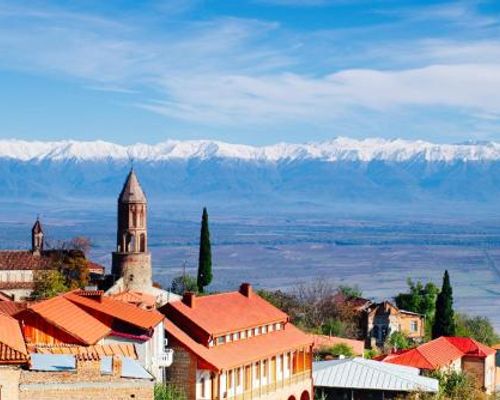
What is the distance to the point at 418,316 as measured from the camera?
86.7 meters

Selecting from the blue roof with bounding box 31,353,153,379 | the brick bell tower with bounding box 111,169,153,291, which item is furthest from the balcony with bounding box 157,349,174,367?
the brick bell tower with bounding box 111,169,153,291

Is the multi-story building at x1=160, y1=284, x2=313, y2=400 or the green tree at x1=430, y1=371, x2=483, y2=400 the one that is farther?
the green tree at x1=430, y1=371, x2=483, y2=400

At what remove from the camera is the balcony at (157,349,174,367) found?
41781 millimetres

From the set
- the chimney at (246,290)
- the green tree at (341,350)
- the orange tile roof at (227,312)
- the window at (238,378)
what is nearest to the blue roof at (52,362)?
the orange tile roof at (227,312)

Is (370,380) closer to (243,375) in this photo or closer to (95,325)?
(243,375)

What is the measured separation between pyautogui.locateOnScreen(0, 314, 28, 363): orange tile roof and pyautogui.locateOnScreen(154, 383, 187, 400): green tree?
531 cm

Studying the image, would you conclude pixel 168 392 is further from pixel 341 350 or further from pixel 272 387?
pixel 341 350

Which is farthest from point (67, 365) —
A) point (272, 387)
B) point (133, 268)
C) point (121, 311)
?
point (133, 268)

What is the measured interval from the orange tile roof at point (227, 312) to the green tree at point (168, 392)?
139 inches

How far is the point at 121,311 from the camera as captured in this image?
4253cm

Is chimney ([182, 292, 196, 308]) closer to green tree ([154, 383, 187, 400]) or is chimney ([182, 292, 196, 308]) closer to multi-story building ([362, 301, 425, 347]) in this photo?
green tree ([154, 383, 187, 400])

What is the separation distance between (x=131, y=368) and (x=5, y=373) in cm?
450

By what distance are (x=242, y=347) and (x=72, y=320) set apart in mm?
10612

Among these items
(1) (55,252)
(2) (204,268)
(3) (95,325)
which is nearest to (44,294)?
(1) (55,252)
